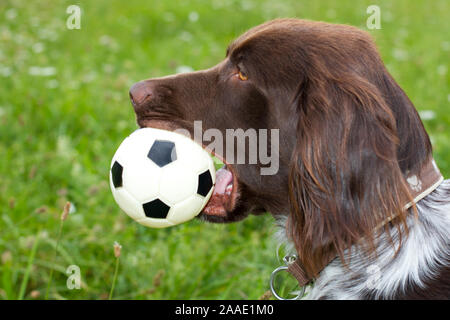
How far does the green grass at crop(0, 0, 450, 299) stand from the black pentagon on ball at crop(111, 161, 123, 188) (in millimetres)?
598

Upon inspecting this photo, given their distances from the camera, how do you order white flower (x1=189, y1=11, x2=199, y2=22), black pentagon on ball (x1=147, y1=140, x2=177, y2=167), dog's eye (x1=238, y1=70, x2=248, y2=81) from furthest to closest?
white flower (x1=189, y1=11, x2=199, y2=22), dog's eye (x1=238, y1=70, x2=248, y2=81), black pentagon on ball (x1=147, y1=140, x2=177, y2=167)

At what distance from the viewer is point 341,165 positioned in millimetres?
2084

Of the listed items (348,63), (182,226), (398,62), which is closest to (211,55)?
(398,62)

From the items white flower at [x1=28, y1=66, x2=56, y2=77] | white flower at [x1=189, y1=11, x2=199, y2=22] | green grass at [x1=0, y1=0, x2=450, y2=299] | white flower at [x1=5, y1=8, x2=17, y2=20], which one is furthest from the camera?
white flower at [x1=189, y1=11, x2=199, y2=22]

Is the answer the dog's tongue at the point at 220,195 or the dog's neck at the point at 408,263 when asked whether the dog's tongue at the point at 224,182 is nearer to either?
the dog's tongue at the point at 220,195

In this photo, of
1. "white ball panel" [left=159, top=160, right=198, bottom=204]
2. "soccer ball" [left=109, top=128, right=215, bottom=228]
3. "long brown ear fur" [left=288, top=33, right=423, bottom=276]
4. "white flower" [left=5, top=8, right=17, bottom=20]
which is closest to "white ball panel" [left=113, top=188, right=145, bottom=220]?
"soccer ball" [left=109, top=128, right=215, bottom=228]

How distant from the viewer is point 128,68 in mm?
5977

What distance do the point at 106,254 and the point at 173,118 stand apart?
110 centimetres

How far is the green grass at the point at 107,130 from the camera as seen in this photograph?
10.3 feet

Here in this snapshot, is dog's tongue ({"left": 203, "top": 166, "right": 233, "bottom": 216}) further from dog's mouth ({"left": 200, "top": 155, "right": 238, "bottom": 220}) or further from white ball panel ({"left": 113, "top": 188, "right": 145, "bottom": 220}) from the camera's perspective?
white ball panel ({"left": 113, "top": 188, "right": 145, "bottom": 220})

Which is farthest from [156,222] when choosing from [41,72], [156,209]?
[41,72]

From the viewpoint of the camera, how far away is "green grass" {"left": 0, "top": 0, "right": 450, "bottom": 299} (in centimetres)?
313

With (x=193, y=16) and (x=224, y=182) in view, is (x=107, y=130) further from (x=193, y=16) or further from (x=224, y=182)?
(x=193, y=16)

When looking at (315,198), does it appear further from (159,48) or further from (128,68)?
(159,48)
